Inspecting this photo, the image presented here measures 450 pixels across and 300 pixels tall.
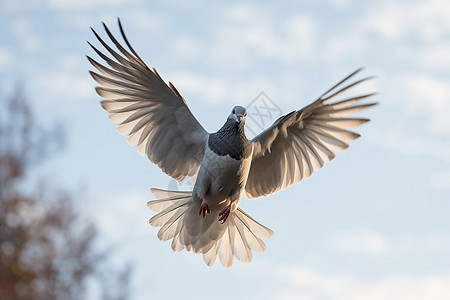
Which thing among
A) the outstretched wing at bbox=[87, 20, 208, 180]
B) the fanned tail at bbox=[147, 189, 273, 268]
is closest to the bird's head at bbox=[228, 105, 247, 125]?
the outstretched wing at bbox=[87, 20, 208, 180]

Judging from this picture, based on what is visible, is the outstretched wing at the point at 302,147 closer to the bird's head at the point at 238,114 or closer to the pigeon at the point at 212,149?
the pigeon at the point at 212,149

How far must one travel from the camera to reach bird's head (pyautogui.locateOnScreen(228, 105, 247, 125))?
4.87m

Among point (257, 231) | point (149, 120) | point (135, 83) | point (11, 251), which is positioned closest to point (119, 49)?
point (135, 83)

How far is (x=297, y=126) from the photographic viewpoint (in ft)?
18.6

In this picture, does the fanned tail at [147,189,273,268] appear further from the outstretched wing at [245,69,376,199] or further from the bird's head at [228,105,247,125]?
the bird's head at [228,105,247,125]

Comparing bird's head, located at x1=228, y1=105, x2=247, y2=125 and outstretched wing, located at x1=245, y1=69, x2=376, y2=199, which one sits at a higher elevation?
outstretched wing, located at x1=245, y1=69, x2=376, y2=199

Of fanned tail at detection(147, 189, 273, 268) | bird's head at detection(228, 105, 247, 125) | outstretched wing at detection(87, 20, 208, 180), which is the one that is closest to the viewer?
bird's head at detection(228, 105, 247, 125)

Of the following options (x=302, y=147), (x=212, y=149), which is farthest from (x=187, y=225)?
(x=302, y=147)

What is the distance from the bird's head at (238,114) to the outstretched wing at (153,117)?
52cm

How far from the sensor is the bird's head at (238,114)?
4.87m

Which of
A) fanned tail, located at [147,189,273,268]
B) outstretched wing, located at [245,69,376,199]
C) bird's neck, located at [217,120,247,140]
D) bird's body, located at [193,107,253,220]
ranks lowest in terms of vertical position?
fanned tail, located at [147,189,273,268]

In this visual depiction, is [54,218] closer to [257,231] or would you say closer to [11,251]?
[11,251]

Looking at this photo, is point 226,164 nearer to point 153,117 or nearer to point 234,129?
point 234,129

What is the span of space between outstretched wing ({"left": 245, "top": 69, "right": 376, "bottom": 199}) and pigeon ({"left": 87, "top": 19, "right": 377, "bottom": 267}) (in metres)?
0.01
